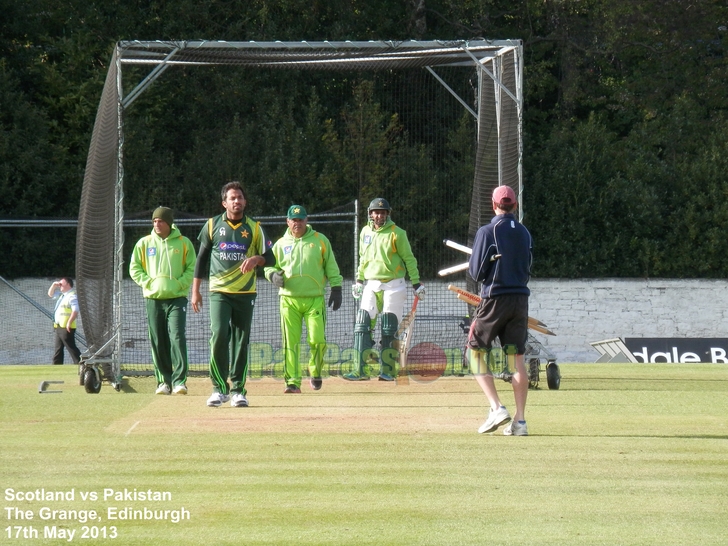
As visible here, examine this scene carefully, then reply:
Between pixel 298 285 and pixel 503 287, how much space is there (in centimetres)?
379

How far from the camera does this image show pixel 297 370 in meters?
12.1

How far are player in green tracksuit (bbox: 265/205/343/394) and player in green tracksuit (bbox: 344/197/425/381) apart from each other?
165cm

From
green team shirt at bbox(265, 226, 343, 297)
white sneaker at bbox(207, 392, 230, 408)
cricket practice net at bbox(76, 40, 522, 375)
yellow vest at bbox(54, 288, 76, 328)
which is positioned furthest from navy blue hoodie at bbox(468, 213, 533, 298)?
yellow vest at bbox(54, 288, 76, 328)

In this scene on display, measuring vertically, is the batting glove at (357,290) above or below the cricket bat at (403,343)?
above

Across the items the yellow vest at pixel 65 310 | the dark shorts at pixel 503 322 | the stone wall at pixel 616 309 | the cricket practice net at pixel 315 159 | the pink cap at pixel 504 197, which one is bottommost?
the stone wall at pixel 616 309

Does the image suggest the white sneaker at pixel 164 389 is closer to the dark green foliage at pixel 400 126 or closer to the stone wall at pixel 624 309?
the dark green foliage at pixel 400 126

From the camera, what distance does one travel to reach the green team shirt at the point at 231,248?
10781mm

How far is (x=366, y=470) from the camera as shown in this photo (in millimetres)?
7340

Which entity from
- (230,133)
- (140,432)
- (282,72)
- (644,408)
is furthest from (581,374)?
(282,72)

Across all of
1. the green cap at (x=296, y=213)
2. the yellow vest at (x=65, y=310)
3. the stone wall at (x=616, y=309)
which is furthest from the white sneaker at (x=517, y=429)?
the stone wall at (x=616, y=309)

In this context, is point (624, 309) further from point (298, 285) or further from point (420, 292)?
point (298, 285)

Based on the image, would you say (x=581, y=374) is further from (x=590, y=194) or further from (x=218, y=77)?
(x=218, y=77)

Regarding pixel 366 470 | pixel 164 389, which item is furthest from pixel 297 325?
pixel 366 470

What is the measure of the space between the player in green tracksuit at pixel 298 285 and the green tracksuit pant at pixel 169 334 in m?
1.04
